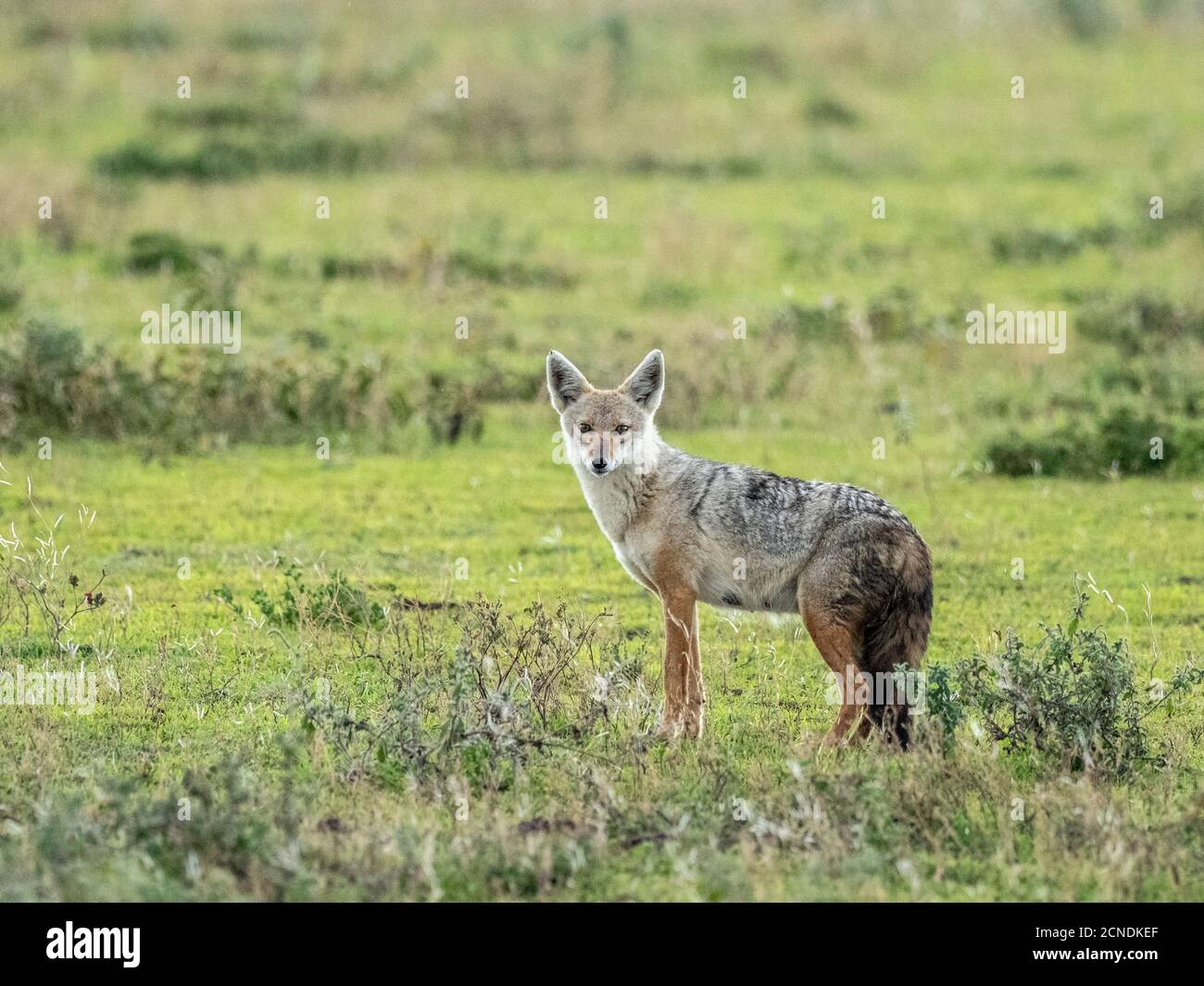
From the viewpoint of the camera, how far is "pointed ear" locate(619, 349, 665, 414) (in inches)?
371

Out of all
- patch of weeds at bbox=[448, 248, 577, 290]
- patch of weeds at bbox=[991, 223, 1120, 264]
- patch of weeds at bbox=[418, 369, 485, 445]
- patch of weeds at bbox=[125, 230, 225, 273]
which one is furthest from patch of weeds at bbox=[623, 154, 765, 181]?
patch of weeds at bbox=[418, 369, 485, 445]

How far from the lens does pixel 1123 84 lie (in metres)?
33.1

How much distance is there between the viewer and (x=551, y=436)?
1606cm

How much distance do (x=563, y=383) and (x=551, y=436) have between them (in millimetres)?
6451

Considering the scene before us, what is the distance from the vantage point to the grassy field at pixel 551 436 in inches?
297

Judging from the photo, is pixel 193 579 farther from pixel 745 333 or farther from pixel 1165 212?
pixel 1165 212

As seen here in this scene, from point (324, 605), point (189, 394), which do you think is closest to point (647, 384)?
point (324, 605)

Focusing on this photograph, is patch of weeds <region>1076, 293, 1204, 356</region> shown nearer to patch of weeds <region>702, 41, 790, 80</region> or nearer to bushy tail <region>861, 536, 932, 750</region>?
bushy tail <region>861, 536, 932, 750</region>

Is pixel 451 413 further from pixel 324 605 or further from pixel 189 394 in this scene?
pixel 324 605

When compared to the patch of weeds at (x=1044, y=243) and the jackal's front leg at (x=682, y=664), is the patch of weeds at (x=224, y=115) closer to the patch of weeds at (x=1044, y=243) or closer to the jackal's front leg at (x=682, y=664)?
the patch of weeds at (x=1044, y=243)

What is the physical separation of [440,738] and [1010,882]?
2712mm

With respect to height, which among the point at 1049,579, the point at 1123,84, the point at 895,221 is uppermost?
the point at 1123,84

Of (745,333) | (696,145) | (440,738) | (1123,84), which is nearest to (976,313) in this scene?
(745,333)

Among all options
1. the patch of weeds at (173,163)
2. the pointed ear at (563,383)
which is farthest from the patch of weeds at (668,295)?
the pointed ear at (563,383)
